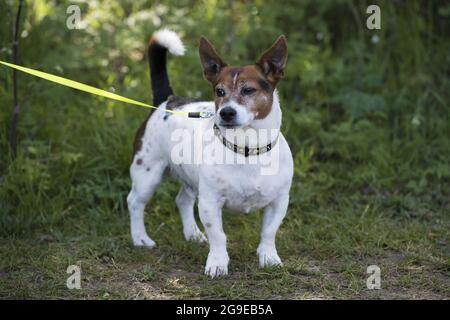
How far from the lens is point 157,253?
4.43 meters

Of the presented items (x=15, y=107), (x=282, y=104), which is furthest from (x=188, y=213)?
(x=282, y=104)

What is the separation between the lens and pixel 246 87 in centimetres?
379

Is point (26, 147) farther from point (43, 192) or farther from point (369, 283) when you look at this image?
point (369, 283)

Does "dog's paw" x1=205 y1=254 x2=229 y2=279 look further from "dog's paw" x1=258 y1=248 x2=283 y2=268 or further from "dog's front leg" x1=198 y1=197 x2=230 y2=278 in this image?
"dog's paw" x1=258 y1=248 x2=283 y2=268

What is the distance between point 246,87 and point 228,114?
0.24 m

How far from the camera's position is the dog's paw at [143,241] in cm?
453

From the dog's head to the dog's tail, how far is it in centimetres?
53

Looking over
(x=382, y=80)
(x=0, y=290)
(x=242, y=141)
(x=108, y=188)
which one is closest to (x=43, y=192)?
(x=108, y=188)

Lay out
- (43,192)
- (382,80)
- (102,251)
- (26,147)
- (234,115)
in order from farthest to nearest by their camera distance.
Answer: (382,80) → (26,147) → (43,192) → (102,251) → (234,115)

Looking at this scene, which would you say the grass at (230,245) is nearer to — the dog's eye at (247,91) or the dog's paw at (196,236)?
the dog's paw at (196,236)

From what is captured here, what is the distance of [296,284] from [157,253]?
1.07 metres

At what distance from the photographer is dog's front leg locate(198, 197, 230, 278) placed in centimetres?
393

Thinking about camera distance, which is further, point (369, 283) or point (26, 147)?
point (26, 147)

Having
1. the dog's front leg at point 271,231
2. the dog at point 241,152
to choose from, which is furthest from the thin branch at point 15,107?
the dog's front leg at point 271,231
